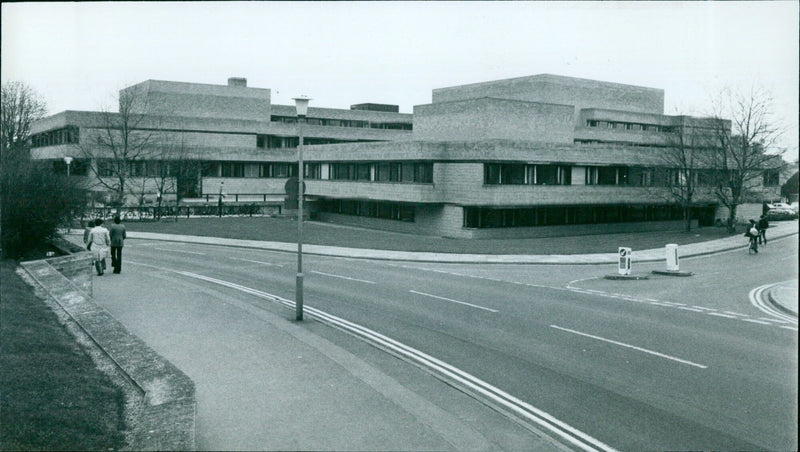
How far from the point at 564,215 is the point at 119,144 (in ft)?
116

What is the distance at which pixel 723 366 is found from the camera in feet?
38.3

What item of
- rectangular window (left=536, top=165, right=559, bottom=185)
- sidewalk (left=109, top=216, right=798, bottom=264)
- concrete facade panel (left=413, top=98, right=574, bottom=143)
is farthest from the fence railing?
rectangular window (left=536, top=165, right=559, bottom=185)

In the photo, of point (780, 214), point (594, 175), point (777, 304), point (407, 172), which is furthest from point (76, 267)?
point (780, 214)

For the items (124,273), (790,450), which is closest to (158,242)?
(124,273)

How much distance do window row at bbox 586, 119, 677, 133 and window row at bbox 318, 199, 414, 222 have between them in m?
25.9

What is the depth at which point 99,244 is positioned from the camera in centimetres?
2072

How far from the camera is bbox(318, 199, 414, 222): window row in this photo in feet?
145

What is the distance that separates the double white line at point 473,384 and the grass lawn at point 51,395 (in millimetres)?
4669

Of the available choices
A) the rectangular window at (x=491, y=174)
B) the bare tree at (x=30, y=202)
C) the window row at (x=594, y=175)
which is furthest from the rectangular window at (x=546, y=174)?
the bare tree at (x=30, y=202)

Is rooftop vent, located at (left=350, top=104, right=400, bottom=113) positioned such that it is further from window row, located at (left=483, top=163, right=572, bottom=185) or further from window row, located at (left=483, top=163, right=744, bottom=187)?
window row, located at (left=483, top=163, right=572, bottom=185)

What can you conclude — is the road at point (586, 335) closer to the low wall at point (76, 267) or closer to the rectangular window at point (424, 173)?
the low wall at point (76, 267)

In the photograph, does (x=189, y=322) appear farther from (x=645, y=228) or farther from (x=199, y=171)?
(x=199, y=171)

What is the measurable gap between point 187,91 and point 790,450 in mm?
70212

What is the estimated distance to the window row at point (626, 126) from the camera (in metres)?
65.4
